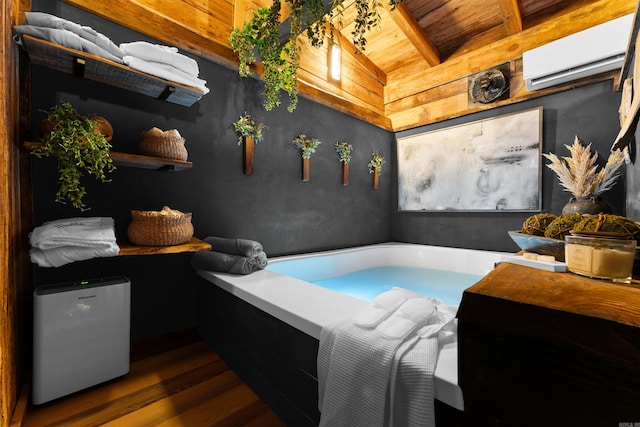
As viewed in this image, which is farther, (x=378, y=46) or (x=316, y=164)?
(x=378, y=46)

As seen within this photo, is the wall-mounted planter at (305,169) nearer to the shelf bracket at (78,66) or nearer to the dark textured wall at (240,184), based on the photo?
the dark textured wall at (240,184)

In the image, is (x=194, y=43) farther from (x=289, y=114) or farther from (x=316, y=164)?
(x=316, y=164)

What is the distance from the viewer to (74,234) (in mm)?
1136

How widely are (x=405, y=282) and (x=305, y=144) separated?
1.70 metres

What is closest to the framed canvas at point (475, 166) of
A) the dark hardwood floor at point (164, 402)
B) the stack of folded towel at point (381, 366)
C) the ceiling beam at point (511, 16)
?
the ceiling beam at point (511, 16)

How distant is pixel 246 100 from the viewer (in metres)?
2.12

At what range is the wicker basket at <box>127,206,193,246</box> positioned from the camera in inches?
52.4

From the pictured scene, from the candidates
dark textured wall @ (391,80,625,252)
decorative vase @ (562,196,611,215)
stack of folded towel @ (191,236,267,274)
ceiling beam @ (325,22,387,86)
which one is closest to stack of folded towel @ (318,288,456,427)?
stack of folded towel @ (191,236,267,274)

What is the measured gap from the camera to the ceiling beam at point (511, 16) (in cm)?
239

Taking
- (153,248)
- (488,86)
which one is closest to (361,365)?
(153,248)

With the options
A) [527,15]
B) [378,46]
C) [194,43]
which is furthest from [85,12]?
[527,15]

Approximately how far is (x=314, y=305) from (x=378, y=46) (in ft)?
11.5

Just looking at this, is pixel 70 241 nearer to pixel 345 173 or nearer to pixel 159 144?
pixel 159 144

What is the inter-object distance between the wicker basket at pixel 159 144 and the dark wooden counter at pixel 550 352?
1581 millimetres
